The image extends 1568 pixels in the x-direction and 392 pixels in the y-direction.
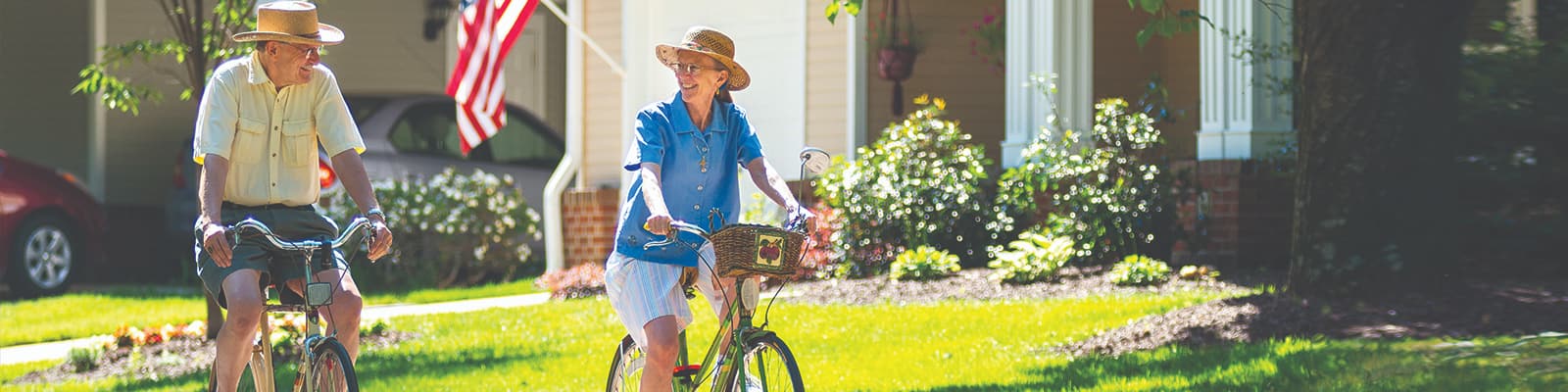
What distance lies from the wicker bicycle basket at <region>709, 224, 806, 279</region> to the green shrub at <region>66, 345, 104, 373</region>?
5.84 m

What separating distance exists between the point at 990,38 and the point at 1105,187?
2.52 meters

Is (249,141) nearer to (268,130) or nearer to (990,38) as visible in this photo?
(268,130)

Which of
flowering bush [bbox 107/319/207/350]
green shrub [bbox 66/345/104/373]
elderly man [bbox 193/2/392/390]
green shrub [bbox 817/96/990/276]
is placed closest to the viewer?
elderly man [bbox 193/2/392/390]

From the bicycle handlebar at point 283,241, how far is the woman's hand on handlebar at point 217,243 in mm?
52

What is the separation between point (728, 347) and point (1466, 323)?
338 centimetres

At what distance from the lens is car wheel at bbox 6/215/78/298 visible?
1324 centimetres

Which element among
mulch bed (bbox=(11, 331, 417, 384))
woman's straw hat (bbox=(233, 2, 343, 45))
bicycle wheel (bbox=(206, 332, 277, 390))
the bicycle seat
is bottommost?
mulch bed (bbox=(11, 331, 417, 384))

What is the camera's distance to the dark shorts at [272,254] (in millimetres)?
5242

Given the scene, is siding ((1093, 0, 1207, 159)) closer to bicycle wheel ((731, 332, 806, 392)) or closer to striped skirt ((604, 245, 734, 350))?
striped skirt ((604, 245, 734, 350))

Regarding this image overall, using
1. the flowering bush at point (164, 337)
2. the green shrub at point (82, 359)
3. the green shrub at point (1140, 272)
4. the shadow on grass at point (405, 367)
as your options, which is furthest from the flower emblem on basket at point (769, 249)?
the green shrub at point (82, 359)

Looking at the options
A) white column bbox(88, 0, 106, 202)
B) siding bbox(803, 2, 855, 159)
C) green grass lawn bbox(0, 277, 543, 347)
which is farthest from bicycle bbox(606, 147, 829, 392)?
white column bbox(88, 0, 106, 202)

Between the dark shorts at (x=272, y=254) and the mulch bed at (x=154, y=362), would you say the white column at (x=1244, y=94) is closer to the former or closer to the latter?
the mulch bed at (x=154, y=362)

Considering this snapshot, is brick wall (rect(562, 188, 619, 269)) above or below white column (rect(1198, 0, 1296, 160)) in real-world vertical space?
below

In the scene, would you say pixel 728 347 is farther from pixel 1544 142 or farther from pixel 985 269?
pixel 985 269
